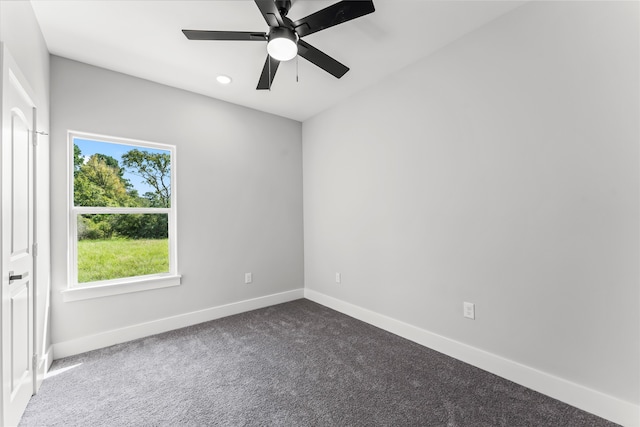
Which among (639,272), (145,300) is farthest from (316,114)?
(639,272)

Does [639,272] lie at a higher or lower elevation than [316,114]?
lower

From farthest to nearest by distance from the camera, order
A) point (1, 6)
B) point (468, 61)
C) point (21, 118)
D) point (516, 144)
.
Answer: point (468, 61)
point (516, 144)
point (21, 118)
point (1, 6)

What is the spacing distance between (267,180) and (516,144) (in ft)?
9.11

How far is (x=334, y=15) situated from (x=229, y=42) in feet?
3.64

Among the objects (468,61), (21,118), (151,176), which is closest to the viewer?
(21,118)

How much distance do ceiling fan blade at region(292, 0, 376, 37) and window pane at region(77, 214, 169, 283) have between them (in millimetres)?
2419

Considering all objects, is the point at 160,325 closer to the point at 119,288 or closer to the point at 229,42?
the point at 119,288

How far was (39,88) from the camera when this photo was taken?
2102 millimetres

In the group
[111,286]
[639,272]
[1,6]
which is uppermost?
[1,6]

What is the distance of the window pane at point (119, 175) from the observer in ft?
8.77

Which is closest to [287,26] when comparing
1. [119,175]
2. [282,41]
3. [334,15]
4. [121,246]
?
[282,41]

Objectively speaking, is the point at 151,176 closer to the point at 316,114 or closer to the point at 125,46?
the point at 125,46

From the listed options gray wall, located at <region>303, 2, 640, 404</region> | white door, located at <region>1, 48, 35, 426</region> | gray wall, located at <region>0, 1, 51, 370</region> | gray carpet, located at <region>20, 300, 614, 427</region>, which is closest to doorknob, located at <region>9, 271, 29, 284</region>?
white door, located at <region>1, 48, 35, 426</region>

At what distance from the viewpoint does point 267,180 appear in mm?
3816
